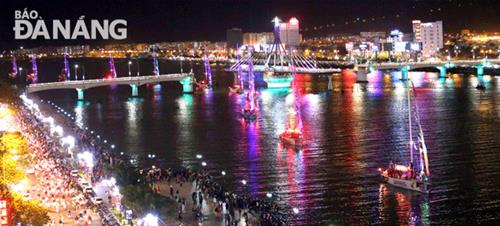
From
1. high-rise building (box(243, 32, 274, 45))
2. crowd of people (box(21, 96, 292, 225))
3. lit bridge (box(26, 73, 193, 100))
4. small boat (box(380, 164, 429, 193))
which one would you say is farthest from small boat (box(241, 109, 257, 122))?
high-rise building (box(243, 32, 274, 45))

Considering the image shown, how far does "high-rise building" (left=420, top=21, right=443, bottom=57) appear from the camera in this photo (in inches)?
2453

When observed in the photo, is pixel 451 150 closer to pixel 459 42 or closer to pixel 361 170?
pixel 361 170

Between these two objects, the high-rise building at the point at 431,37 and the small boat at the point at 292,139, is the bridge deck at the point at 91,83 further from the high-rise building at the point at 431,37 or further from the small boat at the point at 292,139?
the high-rise building at the point at 431,37

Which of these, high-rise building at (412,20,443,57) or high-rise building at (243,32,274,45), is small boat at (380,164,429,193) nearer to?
high-rise building at (412,20,443,57)

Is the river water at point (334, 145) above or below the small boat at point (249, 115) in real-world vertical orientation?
below

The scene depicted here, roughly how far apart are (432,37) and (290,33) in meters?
14.3

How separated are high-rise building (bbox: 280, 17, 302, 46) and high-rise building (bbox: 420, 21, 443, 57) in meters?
12.7

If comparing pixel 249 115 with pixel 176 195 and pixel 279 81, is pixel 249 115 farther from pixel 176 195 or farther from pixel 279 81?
pixel 279 81

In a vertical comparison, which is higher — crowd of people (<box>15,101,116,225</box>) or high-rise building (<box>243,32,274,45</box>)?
high-rise building (<box>243,32,274,45</box>)

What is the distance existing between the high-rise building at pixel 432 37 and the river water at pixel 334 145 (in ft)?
105

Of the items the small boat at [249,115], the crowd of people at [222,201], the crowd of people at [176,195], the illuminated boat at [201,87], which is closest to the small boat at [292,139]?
the crowd of people at [176,195]

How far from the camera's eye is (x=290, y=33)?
71.9 meters

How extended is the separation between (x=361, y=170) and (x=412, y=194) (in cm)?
190

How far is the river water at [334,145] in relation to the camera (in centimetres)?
1095
